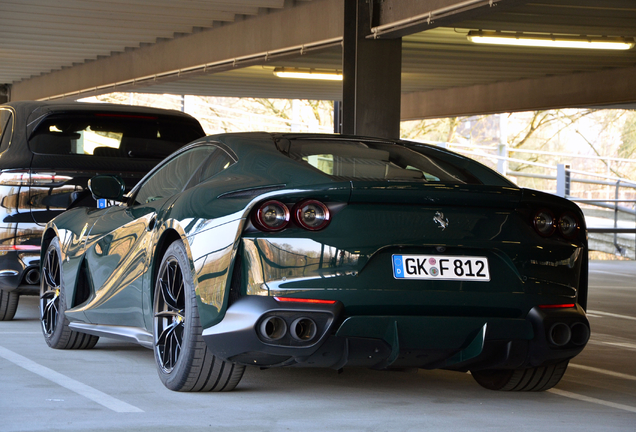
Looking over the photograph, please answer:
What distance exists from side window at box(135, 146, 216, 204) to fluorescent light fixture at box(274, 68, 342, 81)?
47.5ft

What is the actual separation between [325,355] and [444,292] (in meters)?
0.56

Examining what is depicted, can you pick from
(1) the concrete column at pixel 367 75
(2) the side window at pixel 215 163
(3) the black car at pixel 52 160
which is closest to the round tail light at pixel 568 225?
(2) the side window at pixel 215 163

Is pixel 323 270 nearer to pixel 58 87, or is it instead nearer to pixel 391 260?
pixel 391 260

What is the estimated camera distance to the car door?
495cm

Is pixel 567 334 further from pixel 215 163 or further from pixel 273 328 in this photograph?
pixel 215 163

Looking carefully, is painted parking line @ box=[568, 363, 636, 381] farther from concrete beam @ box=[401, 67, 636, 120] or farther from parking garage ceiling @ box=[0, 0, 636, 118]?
concrete beam @ box=[401, 67, 636, 120]

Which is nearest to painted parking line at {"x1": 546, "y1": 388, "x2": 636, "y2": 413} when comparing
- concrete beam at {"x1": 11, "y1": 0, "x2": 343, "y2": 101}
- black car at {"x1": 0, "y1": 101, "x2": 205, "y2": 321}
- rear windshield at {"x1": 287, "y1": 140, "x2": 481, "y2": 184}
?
rear windshield at {"x1": 287, "y1": 140, "x2": 481, "y2": 184}

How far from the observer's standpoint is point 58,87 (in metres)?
23.1

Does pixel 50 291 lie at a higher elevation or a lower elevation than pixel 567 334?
lower

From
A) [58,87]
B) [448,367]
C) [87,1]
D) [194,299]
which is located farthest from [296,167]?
[58,87]

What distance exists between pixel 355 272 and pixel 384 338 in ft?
1.00

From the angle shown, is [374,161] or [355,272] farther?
→ [374,161]

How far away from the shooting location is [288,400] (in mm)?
4383

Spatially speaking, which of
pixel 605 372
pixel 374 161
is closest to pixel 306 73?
pixel 605 372
